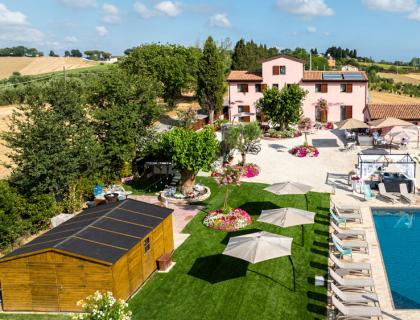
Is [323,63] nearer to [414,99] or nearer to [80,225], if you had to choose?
[414,99]

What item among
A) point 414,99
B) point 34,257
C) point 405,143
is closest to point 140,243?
point 34,257

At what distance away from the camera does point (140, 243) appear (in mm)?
17672

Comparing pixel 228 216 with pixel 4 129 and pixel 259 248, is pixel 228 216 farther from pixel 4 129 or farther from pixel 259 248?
pixel 4 129

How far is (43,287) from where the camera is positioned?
16203 mm

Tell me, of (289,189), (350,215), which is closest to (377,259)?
(350,215)

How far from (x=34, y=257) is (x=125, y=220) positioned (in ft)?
13.4

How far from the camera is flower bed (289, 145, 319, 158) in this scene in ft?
122

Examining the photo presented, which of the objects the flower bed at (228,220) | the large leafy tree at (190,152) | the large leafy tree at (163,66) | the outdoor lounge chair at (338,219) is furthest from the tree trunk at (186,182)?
the large leafy tree at (163,66)

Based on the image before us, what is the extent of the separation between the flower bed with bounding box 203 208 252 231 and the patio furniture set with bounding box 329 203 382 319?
4.73 metres

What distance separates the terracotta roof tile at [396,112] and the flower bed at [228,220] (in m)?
25.2

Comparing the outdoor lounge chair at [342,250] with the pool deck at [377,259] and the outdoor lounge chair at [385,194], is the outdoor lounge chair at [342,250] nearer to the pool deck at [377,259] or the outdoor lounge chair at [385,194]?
the pool deck at [377,259]

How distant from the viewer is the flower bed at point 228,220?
23.3 m

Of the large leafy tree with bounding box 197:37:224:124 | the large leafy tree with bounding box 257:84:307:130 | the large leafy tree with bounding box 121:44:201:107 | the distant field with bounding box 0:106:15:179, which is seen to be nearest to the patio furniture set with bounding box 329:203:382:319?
the distant field with bounding box 0:106:15:179

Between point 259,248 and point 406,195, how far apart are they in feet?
47.9
